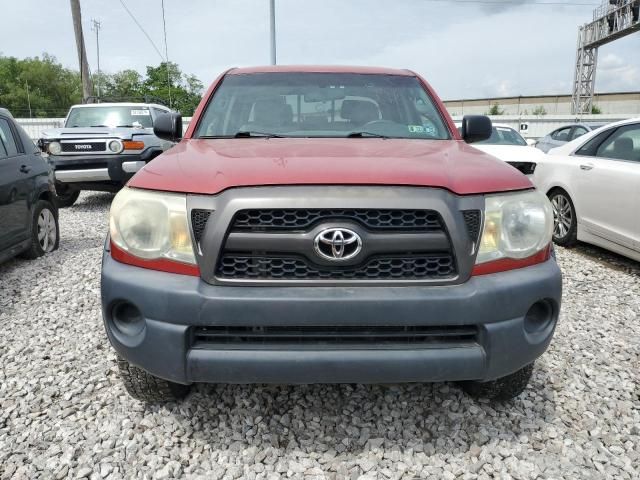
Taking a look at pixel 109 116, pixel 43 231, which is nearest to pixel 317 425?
pixel 43 231

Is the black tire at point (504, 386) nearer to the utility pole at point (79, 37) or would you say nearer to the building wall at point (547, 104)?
the utility pole at point (79, 37)

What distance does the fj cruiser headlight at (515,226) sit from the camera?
2.02 m

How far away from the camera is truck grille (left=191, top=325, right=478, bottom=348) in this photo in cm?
195

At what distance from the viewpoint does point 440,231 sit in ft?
6.48

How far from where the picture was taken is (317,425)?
2.47 metres

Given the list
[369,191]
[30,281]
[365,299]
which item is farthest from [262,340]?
[30,281]

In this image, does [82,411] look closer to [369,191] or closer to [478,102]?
[369,191]

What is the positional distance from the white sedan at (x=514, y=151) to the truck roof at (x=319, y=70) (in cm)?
494

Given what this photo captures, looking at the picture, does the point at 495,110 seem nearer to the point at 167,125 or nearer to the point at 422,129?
the point at 422,129

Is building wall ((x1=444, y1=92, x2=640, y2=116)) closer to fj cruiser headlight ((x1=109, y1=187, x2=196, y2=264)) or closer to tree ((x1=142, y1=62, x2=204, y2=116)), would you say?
tree ((x1=142, y1=62, x2=204, y2=116))

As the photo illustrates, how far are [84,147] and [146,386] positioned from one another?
7.05m

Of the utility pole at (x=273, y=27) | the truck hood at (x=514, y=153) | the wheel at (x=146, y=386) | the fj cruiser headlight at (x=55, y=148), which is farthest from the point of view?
the utility pole at (x=273, y=27)

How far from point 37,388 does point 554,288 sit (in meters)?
2.65

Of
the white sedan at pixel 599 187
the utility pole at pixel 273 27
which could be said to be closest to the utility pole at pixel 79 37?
the utility pole at pixel 273 27
